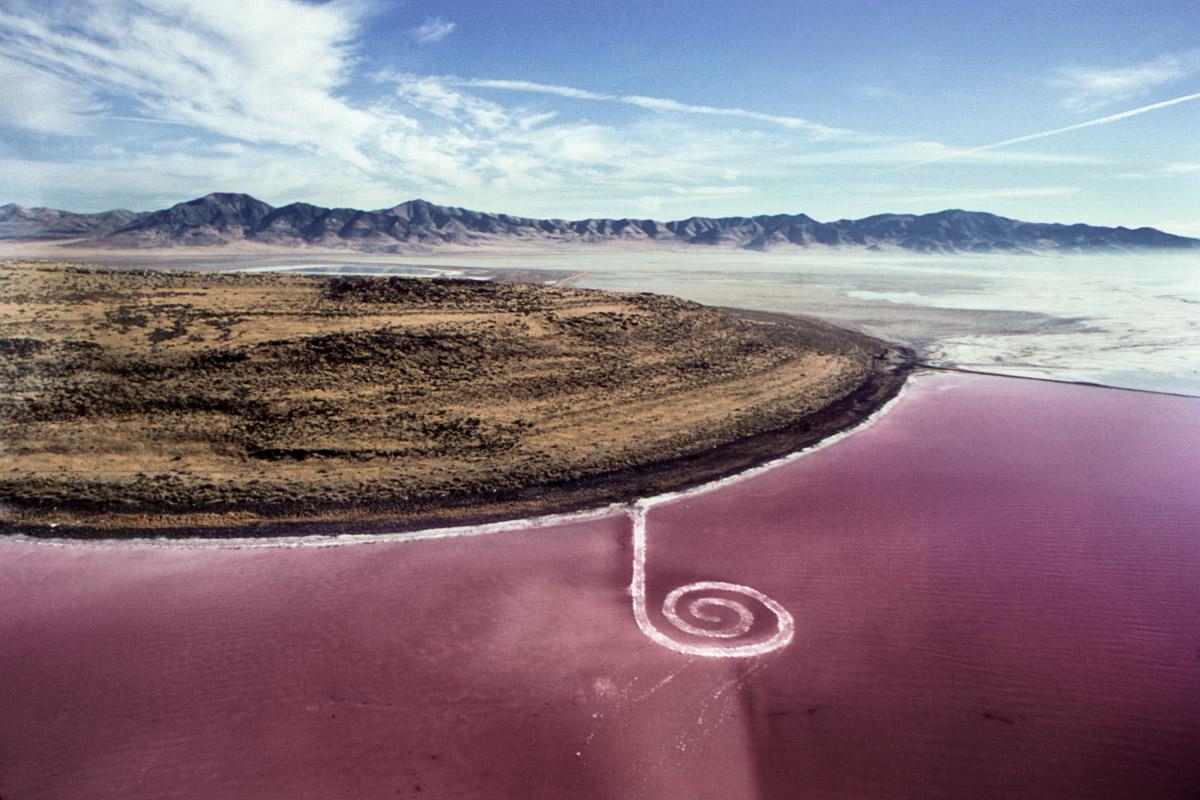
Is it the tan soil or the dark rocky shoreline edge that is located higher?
the tan soil

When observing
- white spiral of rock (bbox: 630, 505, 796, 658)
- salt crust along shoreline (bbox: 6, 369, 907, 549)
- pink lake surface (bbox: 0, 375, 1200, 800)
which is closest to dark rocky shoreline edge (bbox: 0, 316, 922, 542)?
salt crust along shoreline (bbox: 6, 369, 907, 549)

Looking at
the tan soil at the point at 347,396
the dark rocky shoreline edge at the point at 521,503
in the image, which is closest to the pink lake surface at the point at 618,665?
the dark rocky shoreline edge at the point at 521,503

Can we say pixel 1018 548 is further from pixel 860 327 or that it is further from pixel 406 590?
pixel 860 327

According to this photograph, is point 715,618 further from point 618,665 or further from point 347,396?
point 347,396

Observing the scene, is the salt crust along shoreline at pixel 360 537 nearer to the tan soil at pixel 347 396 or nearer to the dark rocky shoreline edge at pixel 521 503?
the dark rocky shoreline edge at pixel 521 503

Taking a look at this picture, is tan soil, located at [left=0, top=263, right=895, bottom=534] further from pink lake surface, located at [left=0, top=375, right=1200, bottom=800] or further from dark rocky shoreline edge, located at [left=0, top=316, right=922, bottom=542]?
pink lake surface, located at [left=0, top=375, right=1200, bottom=800]

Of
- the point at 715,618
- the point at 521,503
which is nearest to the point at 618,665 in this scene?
the point at 715,618
